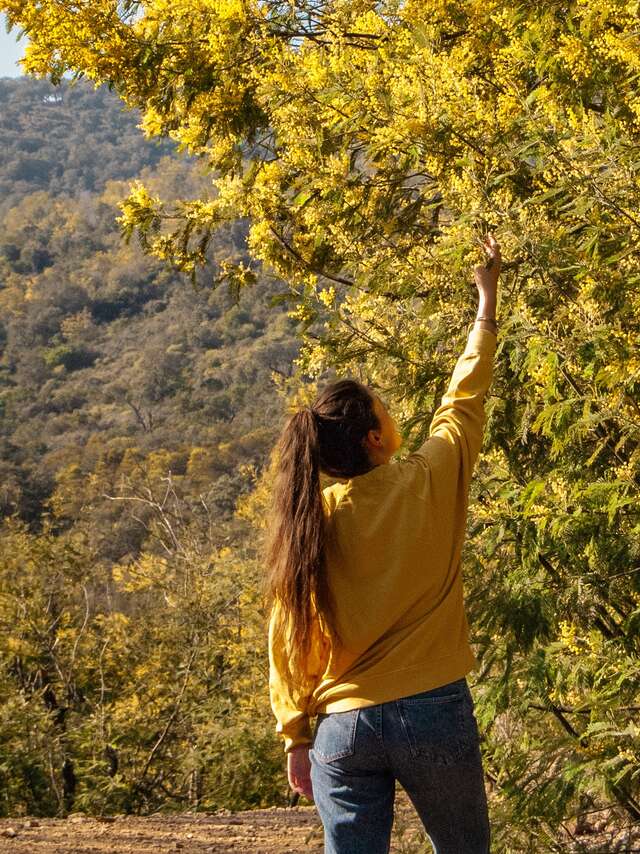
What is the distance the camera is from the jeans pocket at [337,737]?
7.32 ft

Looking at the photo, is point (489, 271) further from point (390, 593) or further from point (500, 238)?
point (390, 593)

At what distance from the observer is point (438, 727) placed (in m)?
2.21

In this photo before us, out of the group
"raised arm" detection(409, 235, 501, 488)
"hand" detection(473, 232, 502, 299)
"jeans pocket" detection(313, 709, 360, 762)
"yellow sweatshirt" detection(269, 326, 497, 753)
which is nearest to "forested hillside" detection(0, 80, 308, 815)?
"hand" detection(473, 232, 502, 299)

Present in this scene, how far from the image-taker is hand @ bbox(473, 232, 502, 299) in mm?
2710

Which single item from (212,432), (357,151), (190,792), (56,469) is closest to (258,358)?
(212,432)

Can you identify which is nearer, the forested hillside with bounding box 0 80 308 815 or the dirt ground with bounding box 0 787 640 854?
the dirt ground with bounding box 0 787 640 854

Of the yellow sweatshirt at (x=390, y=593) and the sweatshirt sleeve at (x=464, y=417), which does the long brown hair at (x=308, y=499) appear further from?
the sweatshirt sleeve at (x=464, y=417)

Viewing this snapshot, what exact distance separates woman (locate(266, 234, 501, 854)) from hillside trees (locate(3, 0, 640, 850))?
2.72 feet

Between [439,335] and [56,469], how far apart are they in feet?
156

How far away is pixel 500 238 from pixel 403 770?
1.69 m

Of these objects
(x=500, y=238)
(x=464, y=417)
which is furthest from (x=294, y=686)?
(x=500, y=238)

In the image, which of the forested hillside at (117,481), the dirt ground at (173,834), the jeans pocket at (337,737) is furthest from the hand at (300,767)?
the forested hillside at (117,481)

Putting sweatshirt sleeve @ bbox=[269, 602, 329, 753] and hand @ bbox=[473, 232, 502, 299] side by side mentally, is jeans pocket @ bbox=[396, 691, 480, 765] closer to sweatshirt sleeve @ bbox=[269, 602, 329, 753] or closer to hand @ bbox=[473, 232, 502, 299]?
sweatshirt sleeve @ bbox=[269, 602, 329, 753]

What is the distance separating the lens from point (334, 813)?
228cm
